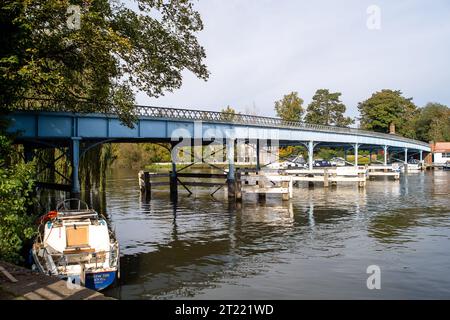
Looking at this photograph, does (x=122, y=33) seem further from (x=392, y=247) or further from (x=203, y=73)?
(x=392, y=247)

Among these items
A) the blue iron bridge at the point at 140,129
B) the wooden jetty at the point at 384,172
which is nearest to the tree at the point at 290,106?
the wooden jetty at the point at 384,172

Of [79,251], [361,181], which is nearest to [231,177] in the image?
[361,181]

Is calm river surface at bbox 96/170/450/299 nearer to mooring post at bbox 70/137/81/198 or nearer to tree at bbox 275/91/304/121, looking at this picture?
mooring post at bbox 70/137/81/198

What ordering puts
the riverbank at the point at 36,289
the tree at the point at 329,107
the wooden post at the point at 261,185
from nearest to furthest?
the riverbank at the point at 36,289
the wooden post at the point at 261,185
the tree at the point at 329,107

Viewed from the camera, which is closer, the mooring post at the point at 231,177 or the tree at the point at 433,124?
the mooring post at the point at 231,177

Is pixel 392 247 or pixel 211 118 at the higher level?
pixel 211 118

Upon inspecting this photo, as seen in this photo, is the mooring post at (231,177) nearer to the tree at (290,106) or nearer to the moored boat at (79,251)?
the moored boat at (79,251)

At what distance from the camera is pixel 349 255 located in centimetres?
1777

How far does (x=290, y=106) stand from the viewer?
12212cm

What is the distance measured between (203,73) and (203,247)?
9453 mm

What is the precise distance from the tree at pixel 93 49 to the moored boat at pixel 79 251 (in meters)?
4.57

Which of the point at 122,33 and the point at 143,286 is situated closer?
the point at 143,286

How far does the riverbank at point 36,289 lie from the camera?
938cm

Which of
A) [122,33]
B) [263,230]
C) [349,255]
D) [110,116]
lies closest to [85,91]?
[122,33]
